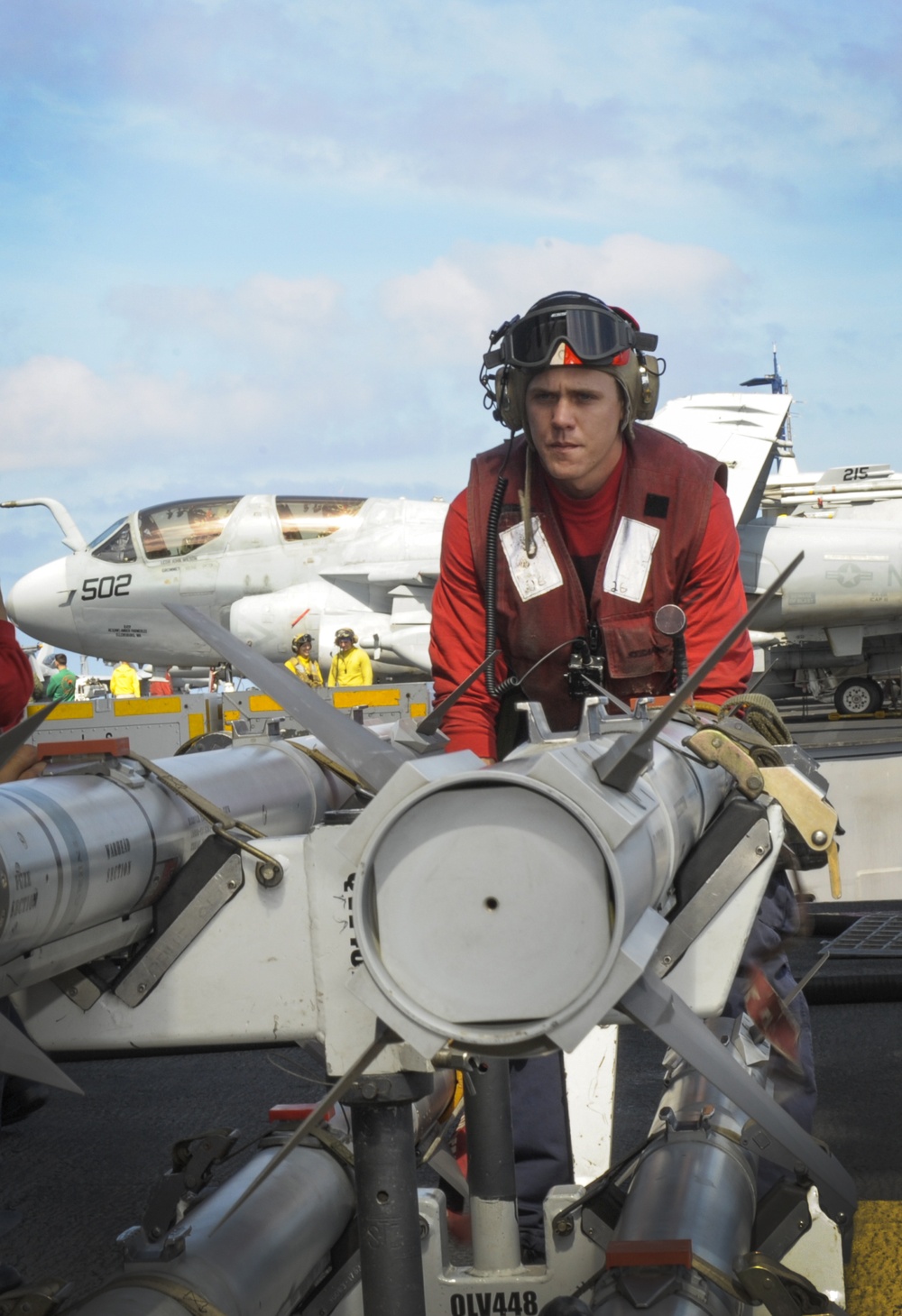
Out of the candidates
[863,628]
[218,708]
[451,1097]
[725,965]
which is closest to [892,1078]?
[451,1097]

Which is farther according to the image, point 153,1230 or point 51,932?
point 153,1230

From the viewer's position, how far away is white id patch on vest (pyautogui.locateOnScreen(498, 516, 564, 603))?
301 centimetres

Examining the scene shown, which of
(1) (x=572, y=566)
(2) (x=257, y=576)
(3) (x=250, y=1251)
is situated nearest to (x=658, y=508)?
(1) (x=572, y=566)

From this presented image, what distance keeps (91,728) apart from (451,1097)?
784cm

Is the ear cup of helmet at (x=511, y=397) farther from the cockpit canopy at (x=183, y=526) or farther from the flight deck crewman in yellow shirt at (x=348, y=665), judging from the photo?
the cockpit canopy at (x=183, y=526)

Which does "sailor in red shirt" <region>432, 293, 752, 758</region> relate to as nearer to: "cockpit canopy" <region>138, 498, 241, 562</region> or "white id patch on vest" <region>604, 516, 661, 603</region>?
"white id patch on vest" <region>604, 516, 661, 603</region>

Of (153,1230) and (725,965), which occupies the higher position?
(725,965)

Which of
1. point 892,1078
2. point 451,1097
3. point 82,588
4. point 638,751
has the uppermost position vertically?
point 82,588

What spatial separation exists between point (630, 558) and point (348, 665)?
12.2 metres

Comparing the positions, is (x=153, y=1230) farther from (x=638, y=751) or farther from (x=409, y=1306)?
(x=638, y=751)


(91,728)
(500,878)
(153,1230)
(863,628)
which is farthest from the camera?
(863,628)

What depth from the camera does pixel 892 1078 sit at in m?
4.72

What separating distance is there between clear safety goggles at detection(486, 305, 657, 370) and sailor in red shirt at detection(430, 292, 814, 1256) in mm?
53

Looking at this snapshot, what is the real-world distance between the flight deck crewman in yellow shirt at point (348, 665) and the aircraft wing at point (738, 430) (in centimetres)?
613
